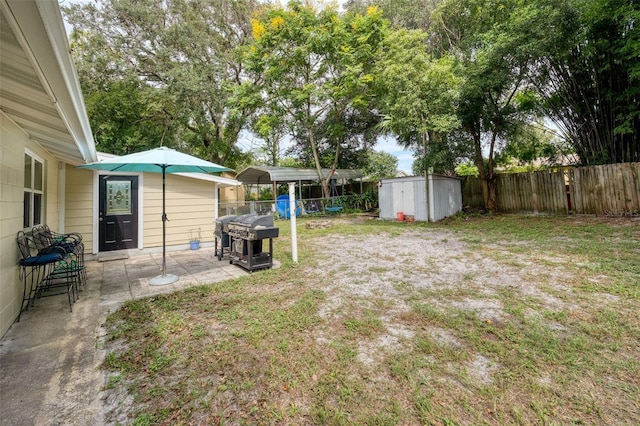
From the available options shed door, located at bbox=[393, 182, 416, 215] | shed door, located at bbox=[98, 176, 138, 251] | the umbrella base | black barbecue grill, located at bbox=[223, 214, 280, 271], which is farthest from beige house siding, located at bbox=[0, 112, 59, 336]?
shed door, located at bbox=[393, 182, 416, 215]

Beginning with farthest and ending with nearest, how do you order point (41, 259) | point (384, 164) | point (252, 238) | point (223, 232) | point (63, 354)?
point (384, 164) < point (223, 232) < point (252, 238) < point (41, 259) < point (63, 354)

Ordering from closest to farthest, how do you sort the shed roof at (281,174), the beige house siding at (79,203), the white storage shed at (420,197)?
the beige house siding at (79,203), the white storage shed at (420,197), the shed roof at (281,174)

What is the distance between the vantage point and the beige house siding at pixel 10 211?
8.68ft

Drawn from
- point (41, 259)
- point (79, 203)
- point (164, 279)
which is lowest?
point (164, 279)

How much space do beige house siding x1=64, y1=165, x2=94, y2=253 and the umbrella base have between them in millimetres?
3006

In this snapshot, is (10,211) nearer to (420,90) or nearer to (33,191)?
(33,191)

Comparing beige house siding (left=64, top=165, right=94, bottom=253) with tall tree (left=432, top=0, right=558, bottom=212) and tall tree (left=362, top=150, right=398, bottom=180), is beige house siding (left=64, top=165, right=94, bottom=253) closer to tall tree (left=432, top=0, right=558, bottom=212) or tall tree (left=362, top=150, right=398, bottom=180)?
tall tree (left=432, top=0, right=558, bottom=212)

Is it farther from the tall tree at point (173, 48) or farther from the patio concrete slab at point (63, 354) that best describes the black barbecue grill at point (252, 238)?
the tall tree at point (173, 48)

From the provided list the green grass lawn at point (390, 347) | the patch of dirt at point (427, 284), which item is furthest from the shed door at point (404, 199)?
the green grass lawn at point (390, 347)

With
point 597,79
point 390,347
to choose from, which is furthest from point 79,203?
point 597,79

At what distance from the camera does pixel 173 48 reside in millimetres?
14070

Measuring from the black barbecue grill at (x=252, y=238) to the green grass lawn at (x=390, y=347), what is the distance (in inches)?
12.2

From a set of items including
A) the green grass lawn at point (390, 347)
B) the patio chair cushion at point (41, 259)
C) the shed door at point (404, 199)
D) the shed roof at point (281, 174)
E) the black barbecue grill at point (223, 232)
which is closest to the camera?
the green grass lawn at point (390, 347)

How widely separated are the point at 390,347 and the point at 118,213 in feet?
22.8
